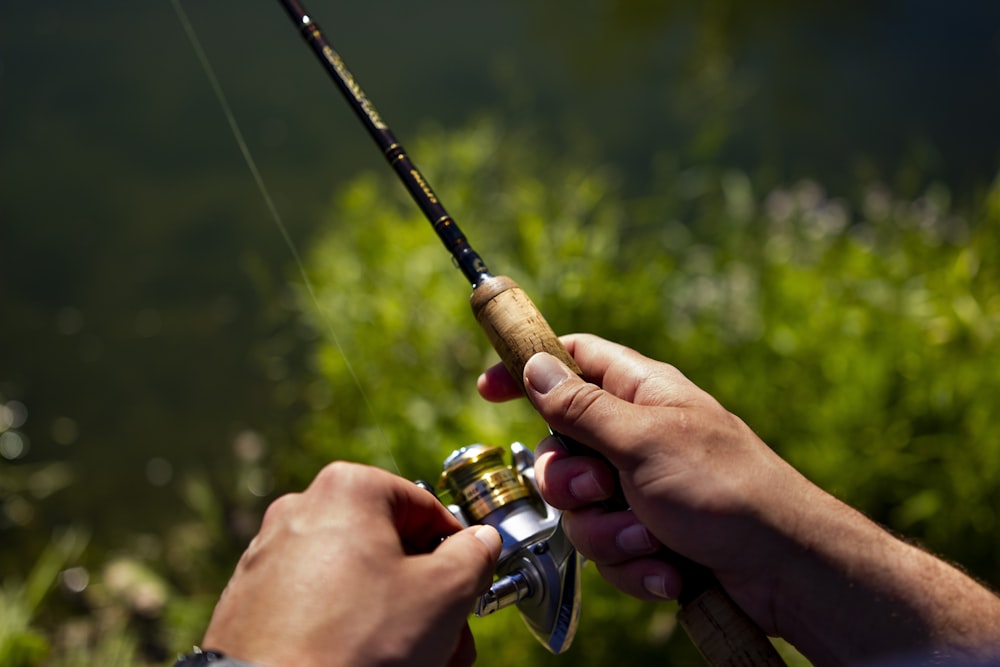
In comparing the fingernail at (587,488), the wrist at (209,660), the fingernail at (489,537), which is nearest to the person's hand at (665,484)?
the fingernail at (587,488)

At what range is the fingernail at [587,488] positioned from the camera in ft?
4.65

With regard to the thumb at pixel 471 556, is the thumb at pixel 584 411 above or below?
above

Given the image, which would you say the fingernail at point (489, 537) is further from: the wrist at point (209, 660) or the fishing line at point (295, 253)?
the fishing line at point (295, 253)

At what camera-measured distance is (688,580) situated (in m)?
1.41

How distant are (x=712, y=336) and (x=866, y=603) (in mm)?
1545

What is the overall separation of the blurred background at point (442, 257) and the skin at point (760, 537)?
92 centimetres

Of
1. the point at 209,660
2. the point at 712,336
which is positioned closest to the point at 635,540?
the point at 209,660

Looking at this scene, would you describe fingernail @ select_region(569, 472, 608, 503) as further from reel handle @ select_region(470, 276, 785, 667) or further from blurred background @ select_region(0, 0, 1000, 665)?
blurred background @ select_region(0, 0, 1000, 665)

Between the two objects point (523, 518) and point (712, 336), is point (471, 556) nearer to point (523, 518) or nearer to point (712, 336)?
point (523, 518)

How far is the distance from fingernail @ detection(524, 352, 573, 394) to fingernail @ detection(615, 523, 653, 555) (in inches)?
10.1

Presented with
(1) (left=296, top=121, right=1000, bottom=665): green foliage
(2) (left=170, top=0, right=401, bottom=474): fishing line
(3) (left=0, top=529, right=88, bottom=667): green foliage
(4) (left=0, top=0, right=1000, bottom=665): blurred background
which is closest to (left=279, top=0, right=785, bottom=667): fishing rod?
(2) (left=170, top=0, right=401, bottom=474): fishing line

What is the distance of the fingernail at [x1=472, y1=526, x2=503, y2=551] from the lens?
1.25 meters

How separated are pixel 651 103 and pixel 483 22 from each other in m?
1.26

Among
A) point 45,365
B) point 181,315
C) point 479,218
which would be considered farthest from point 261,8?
point 479,218
